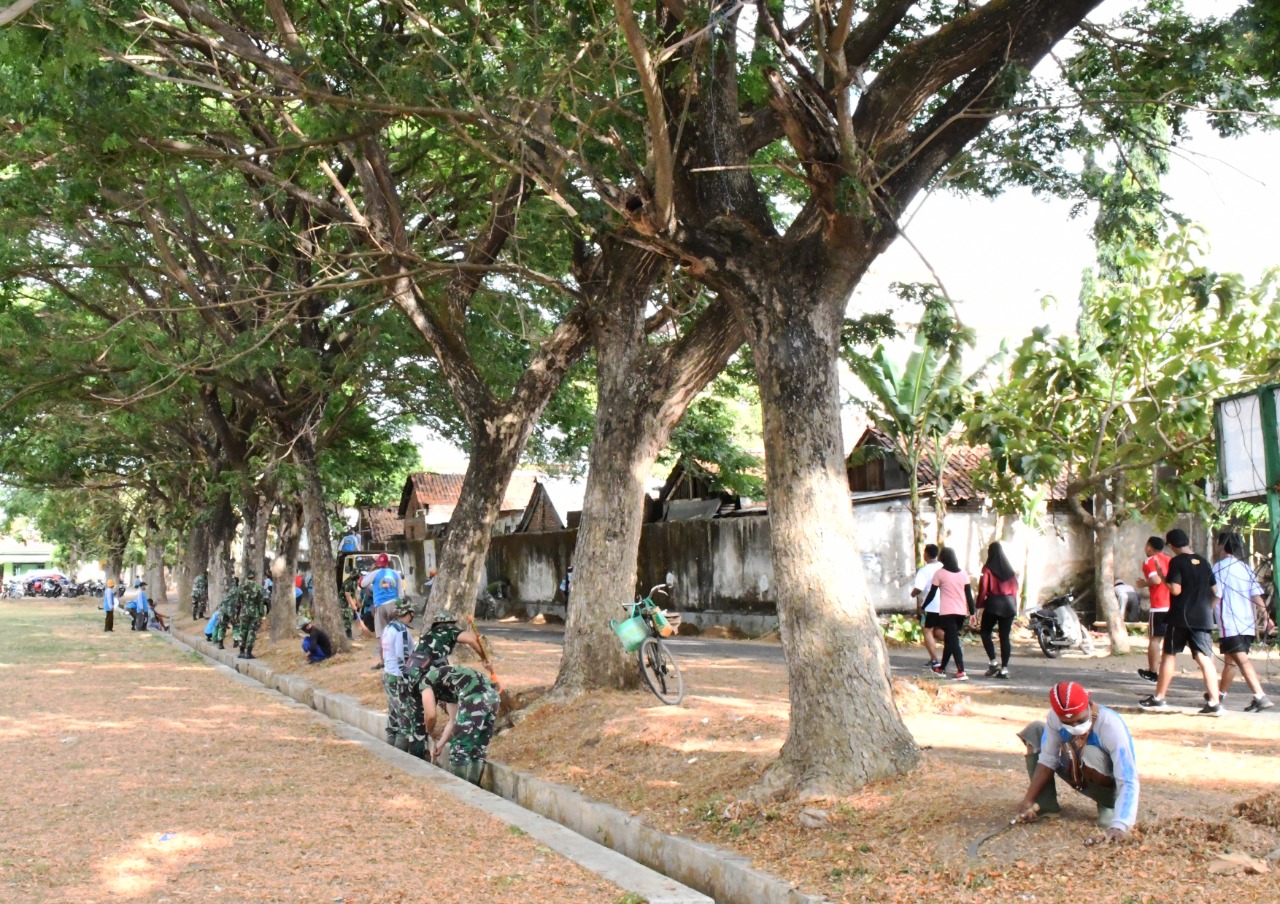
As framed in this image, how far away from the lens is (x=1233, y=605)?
9.69 metres

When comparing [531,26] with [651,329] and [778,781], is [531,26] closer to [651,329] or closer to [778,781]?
[651,329]

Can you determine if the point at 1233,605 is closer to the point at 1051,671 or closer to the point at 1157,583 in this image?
the point at 1157,583

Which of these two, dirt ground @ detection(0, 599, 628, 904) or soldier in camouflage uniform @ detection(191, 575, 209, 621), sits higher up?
soldier in camouflage uniform @ detection(191, 575, 209, 621)

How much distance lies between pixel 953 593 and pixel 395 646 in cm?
580

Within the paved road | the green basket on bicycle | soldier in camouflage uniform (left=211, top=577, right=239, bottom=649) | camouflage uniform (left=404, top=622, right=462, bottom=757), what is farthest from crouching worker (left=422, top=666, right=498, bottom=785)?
soldier in camouflage uniform (left=211, top=577, right=239, bottom=649)

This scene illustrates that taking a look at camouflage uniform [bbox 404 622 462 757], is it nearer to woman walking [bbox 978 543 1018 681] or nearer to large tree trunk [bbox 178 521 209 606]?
woman walking [bbox 978 543 1018 681]

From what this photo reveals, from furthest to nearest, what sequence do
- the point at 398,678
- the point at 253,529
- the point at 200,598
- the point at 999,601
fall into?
the point at 200,598 < the point at 253,529 < the point at 999,601 < the point at 398,678

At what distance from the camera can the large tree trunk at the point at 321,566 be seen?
717 inches

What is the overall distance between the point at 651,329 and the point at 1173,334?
7.43 meters

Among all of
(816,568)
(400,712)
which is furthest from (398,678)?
(816,568)

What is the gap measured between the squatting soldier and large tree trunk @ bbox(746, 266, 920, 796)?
4163 millimetres

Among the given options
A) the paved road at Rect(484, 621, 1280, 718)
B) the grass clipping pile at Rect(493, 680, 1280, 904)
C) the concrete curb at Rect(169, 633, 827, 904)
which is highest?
the paved road at Rect(484, 621, 1280, 718)

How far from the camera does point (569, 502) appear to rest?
3797 cm

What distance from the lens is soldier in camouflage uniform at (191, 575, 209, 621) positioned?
1419 inches
